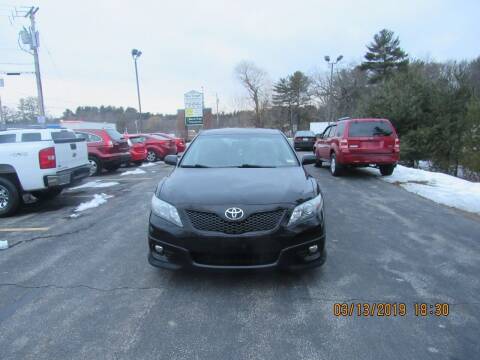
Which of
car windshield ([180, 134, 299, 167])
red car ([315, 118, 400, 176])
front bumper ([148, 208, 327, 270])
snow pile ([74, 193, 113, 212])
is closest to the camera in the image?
front bumper ([148, 208, 327, 270])

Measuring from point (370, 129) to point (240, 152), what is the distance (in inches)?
254

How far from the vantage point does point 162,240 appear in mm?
3143

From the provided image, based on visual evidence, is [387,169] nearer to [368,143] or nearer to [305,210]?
[368,143]

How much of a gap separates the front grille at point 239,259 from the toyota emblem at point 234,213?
0.34 m

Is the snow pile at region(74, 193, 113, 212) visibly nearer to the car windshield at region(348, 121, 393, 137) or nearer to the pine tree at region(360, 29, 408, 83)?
the car windshield at region(348, 121, 393, 137)

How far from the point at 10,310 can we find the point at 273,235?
2480 millimetres

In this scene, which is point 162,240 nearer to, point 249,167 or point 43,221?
point 249,167

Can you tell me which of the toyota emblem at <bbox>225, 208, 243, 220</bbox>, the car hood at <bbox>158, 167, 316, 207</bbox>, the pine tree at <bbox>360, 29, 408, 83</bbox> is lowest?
the toyota emblem at <bbox>225, 208, 243, 220</bbox>

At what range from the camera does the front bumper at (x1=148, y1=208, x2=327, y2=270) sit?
2.94 metres

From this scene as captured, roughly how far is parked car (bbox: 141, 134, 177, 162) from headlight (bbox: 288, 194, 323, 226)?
14.4 metres

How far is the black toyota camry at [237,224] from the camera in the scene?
2963 mm

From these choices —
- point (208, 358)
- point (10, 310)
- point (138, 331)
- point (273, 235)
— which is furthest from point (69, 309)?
point (273, 235)

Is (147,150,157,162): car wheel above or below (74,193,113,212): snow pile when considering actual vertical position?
above

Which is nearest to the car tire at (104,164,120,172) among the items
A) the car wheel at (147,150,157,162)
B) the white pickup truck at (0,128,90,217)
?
the car wheel at (147,150,157,162)
